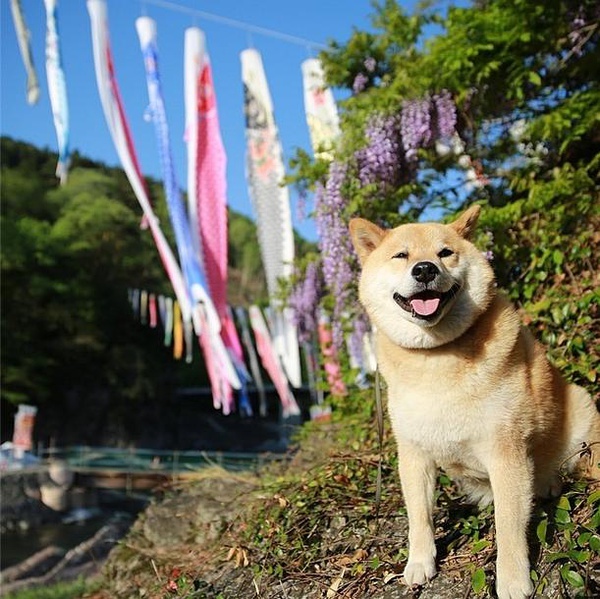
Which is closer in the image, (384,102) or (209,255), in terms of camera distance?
(384,102)

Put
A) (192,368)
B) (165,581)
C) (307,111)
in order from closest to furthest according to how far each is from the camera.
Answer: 1. (165,581)
2. (307,111)
3. (192,368)

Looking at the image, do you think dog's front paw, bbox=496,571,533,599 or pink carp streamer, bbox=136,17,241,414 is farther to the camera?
pink carp streamer, bbox=136,17,241,414

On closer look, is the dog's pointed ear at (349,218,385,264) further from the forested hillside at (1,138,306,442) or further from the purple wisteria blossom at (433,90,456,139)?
the forested hillside at (1,138,306,442)

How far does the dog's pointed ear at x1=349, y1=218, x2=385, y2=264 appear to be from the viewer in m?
2.40

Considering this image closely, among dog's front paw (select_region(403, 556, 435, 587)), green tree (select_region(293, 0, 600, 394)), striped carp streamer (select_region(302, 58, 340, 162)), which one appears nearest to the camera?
dog's front paw (select_region(403, 556, 435, 587))

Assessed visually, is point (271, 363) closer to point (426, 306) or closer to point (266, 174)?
point (266, 174)

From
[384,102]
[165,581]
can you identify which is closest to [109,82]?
[384,102]

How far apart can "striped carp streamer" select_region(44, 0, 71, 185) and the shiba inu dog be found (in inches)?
253

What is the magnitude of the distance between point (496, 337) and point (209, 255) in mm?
7442

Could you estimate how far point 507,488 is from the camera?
6.78 feet

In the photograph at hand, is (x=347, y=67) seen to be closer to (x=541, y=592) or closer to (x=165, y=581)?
(x=165, y=581)

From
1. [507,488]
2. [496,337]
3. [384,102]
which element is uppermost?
[384,102]

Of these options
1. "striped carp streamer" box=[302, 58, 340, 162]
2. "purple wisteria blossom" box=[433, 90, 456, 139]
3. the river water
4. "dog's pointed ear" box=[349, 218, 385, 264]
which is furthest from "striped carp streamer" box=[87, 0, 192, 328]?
the river water

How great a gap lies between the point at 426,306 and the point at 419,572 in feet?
3.08
